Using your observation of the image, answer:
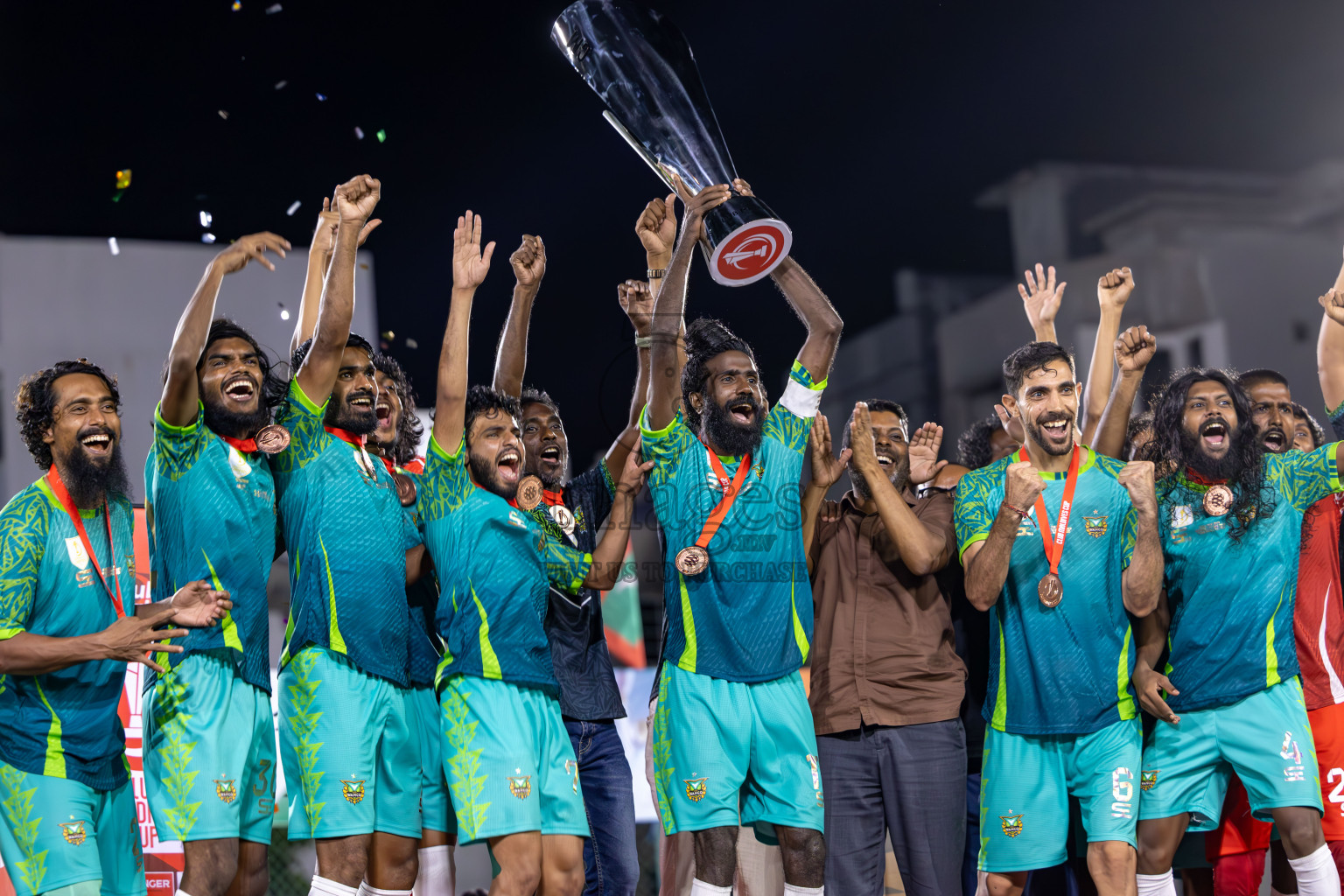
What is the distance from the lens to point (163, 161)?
7.98m

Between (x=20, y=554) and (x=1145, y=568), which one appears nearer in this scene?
(x=20, y=554)

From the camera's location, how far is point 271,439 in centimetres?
391

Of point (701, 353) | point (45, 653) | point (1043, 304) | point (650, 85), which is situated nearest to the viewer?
point (45, 653)

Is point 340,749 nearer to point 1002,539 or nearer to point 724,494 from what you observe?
point 724,494

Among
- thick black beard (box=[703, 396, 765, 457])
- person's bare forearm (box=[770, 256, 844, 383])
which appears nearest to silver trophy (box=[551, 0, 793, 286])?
person's bare forearm (box=[770, 256, 844, 383])

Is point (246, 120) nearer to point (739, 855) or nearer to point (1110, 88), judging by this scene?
point (739, 855)

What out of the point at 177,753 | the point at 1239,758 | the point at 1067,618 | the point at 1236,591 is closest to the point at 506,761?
the point at 177,753

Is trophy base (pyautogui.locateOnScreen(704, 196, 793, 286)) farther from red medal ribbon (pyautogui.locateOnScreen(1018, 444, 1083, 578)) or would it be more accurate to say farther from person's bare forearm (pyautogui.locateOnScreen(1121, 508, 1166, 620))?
person's bare forearm (pyautogui.locateOnScreen(1121, 508, 1166, 620))

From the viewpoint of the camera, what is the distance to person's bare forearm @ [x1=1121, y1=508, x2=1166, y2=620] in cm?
409

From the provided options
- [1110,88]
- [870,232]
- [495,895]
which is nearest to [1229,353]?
[1110,88]

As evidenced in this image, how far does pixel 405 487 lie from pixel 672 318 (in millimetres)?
1185

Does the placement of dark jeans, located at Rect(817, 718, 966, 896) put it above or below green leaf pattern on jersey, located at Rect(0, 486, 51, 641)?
below

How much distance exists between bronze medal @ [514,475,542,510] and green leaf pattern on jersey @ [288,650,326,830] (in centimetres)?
84

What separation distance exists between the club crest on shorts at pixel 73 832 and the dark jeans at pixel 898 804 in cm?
246
